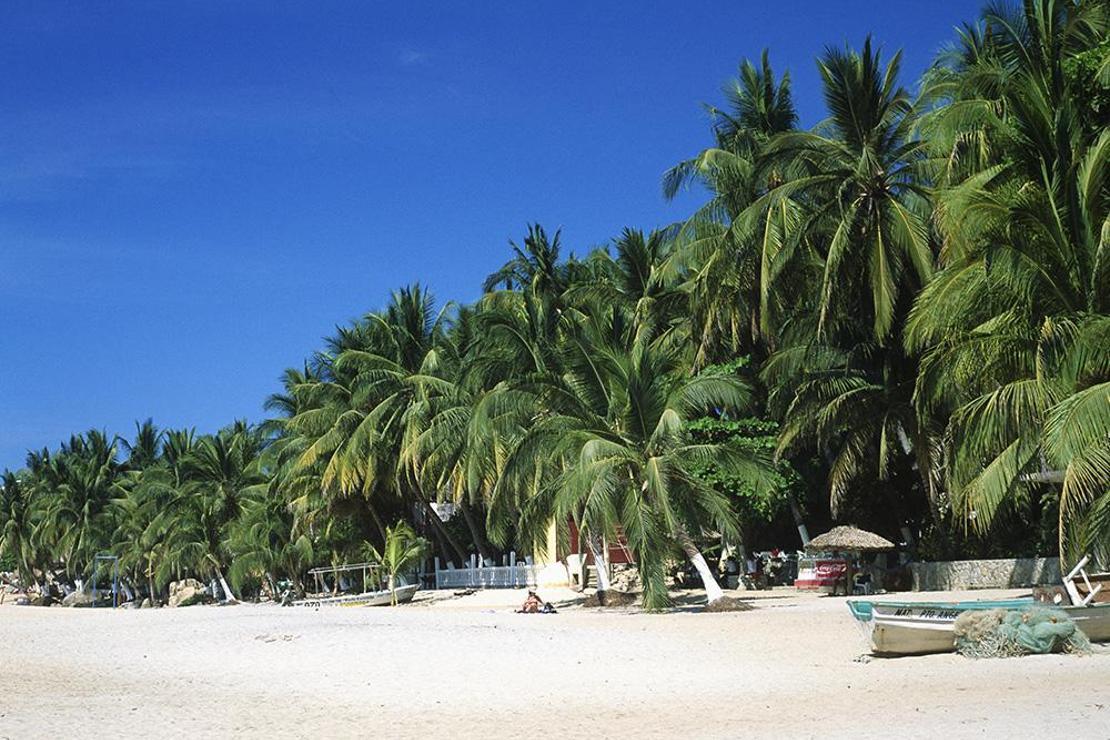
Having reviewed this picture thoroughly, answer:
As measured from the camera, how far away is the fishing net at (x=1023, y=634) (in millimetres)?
13125

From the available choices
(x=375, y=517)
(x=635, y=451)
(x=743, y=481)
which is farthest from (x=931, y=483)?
(x=375, y=517)

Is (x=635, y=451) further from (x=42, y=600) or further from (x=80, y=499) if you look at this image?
(x=42, y=600)

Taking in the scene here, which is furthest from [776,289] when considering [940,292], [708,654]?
[708,654]

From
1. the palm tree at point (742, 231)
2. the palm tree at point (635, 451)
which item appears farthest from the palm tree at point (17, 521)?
the palm tree at point (635, 451)

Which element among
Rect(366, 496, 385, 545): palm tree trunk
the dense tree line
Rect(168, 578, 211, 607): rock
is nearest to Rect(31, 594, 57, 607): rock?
Rect(168, 578, 211, 607): rock

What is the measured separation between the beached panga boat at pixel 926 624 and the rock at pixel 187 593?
1940 inches

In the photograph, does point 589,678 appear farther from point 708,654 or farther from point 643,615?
point 643,615

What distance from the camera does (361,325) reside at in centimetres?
4456

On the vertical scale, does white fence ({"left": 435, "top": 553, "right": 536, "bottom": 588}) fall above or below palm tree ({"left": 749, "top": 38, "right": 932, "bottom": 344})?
below

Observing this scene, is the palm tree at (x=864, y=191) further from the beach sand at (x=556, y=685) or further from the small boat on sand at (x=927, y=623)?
the small boat on sand at (x=927, y=623)

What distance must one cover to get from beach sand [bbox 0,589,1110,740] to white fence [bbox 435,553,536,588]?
1642 centimetres

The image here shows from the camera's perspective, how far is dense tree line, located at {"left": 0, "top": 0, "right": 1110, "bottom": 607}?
15.8 metres

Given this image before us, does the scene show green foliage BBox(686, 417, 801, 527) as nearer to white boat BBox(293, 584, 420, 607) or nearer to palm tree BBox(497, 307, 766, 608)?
palm tree BBox(497, 307, 766, 608)

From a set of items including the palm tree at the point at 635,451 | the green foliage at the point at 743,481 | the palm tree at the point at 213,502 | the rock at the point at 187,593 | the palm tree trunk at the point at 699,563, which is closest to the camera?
the palm tree at the point at 635,451
